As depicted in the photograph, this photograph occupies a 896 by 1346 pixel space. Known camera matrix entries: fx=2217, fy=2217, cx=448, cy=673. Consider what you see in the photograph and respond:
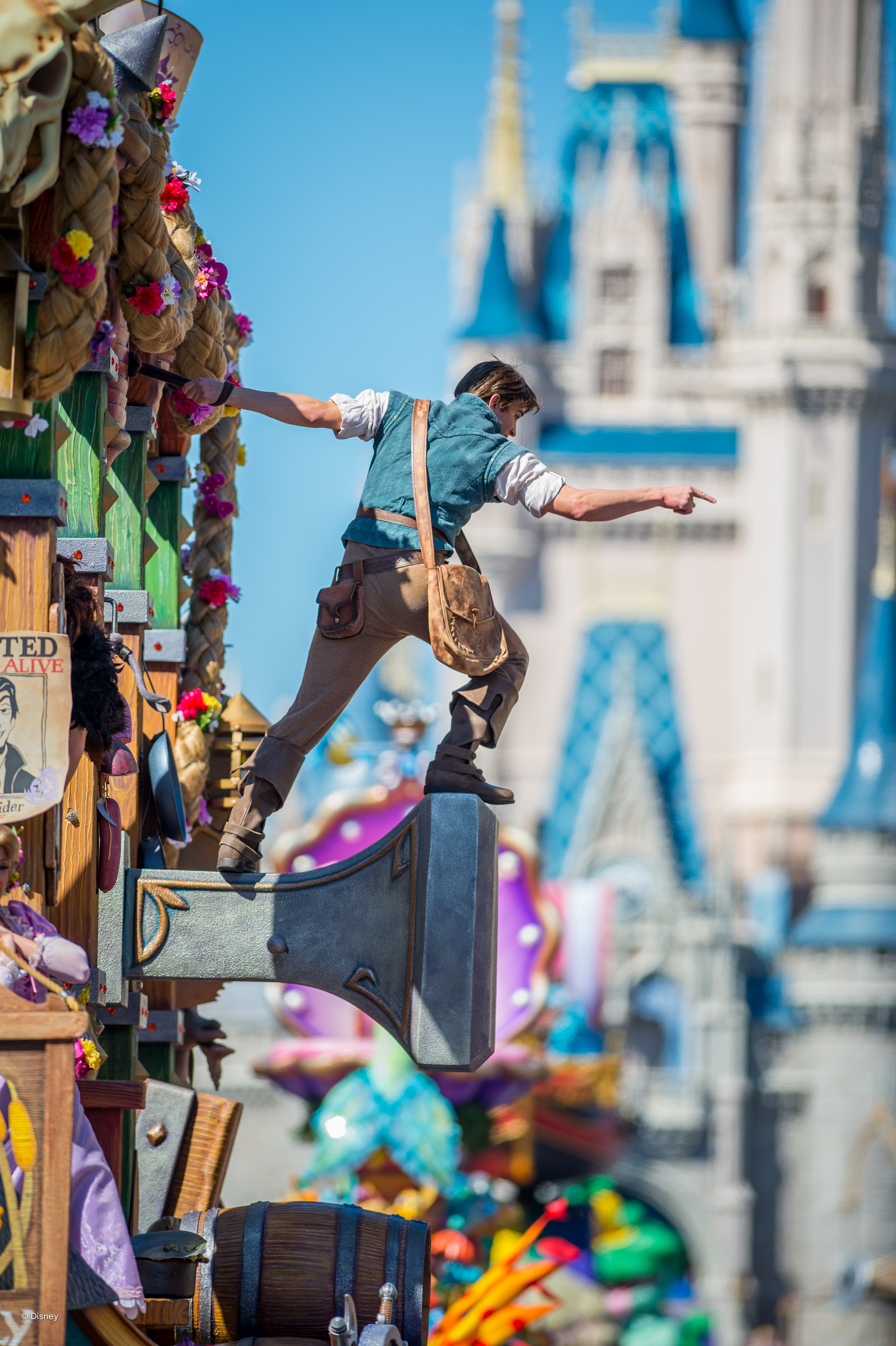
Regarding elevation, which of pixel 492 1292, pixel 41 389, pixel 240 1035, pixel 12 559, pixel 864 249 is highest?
pixel 864 249

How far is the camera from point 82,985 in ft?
20.0

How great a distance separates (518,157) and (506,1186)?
3553 cm

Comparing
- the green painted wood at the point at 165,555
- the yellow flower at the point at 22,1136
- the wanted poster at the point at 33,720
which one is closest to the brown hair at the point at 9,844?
the wanted poster at the point at 33,720

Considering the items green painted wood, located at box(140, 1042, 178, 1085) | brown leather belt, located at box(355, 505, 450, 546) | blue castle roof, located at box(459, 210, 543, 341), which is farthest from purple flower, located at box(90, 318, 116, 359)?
blue castle roof, located at box(459, 210, 543, 341)

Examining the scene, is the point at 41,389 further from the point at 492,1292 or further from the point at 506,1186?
the point at 506,1186

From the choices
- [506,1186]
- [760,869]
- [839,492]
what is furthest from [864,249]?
[506,1186]

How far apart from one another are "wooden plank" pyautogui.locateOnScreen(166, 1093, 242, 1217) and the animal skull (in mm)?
3358

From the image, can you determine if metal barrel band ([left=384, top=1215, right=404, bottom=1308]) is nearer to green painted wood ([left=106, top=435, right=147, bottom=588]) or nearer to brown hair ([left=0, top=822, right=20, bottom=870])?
brown hair ([left=0, top=822, right=20, bottom=870])

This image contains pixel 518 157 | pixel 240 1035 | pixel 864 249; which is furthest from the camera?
pixel 518 157

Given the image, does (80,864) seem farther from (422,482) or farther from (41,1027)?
(41,1027)

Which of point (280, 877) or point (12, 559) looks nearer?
point (12, 559)

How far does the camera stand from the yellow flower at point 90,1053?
6.30 meters

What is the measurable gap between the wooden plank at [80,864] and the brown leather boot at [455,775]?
0.98 m

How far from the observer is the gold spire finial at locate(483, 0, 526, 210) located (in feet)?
164
